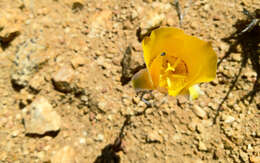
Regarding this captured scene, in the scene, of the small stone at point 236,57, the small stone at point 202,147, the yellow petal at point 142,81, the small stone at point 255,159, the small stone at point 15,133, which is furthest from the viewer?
the small stone at point 15,133

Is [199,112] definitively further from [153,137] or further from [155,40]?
[155,40]

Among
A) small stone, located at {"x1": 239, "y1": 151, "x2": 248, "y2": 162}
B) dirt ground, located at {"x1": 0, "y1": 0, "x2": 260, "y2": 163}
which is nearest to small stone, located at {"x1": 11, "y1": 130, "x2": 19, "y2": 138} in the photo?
dirt ground, located at {"x1": 0, "y1": 0, "x2": 260, "y2": 163}

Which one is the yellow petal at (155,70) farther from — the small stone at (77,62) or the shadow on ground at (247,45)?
the small stone at (77,62)

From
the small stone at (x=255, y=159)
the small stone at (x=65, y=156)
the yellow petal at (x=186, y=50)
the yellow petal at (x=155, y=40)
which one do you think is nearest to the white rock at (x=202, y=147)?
the small stone at (x=255, y=159)

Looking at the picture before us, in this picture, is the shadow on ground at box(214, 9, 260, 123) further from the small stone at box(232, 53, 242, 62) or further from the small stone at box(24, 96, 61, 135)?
the small stone at box(24, 96, 61, 135)

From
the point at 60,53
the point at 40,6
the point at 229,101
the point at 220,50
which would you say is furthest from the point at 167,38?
the point at 40,6

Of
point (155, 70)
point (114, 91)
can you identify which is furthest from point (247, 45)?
point (114, 91)

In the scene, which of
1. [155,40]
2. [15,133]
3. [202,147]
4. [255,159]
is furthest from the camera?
[15,133]
